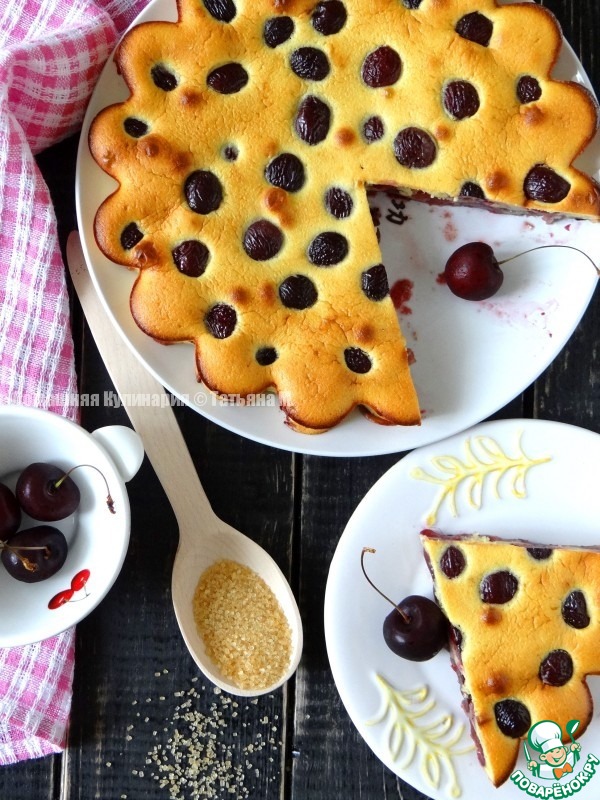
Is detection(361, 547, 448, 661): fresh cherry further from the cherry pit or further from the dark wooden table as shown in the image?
the cherry pit

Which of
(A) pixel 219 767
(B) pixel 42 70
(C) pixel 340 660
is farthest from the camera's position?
(A) pixel 219 767

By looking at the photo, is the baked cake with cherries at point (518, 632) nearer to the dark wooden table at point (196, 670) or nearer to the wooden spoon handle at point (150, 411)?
the dark wooden table at point (196, 670)

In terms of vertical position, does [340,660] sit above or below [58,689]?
above

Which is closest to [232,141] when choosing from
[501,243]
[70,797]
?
[501,243]

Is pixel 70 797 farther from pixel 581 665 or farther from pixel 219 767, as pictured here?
pixel 581 665

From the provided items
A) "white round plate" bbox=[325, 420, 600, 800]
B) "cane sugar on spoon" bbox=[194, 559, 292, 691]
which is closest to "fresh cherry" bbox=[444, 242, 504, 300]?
"white round plate" bbox=[325, 420, 600, 800]

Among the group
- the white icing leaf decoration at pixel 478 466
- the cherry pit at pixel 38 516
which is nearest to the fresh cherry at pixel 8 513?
the cherry pit at pixel 38 516
